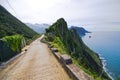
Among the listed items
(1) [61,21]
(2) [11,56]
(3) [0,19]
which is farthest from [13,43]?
(3) [0,19]

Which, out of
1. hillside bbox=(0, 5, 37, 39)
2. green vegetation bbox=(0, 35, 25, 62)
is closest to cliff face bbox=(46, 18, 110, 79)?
green vegetation bbox=(0, 35, 25, 62)

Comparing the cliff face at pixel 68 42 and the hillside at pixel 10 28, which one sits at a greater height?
the hillside at pixel 10 28

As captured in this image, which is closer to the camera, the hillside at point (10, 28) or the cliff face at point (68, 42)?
the cliff face at point (68, 42)

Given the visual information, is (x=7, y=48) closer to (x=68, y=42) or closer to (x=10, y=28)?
(x=68, y=42)

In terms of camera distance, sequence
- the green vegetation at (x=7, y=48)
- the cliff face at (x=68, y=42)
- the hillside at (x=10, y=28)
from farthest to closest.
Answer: the hillside at (x=10, y=28), the cliff face at (x=68, y=42), the green vegetation at (x=7, y=48)

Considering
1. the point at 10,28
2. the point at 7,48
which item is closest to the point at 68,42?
the point at 10,28

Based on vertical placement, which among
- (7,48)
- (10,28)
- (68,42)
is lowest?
(68,42)

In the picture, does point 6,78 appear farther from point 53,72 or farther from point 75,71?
point 75,71

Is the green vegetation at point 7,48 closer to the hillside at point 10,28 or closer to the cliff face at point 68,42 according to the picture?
the cliff face at point 68,42

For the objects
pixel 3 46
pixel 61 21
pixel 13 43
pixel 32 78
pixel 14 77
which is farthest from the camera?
pixel 61 21

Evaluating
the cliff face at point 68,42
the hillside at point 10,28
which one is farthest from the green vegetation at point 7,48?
the hillside at point 10,28

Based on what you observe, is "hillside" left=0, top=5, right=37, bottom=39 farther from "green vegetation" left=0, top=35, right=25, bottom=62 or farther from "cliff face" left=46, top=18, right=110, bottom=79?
"green vegetation" left=0, top=35, right=25, bottom=62
